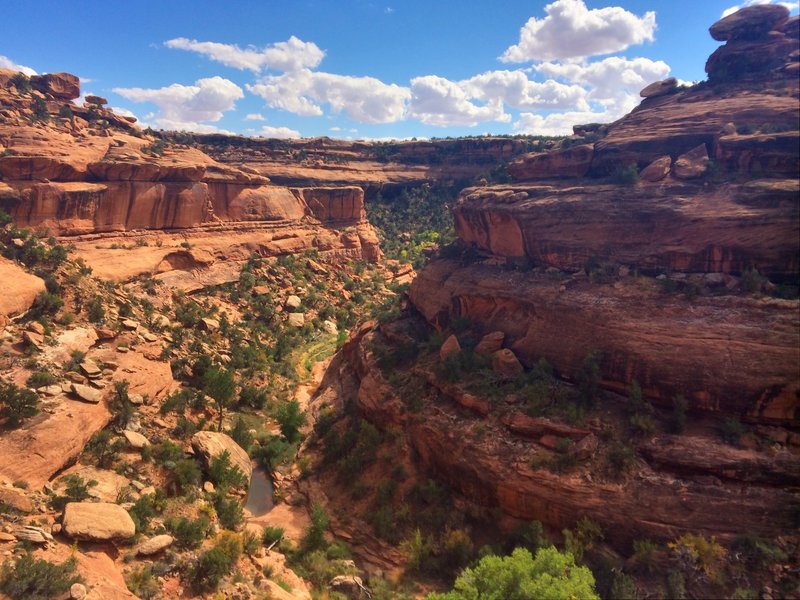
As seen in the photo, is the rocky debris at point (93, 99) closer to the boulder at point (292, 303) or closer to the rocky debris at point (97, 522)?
the boulder at point (292, 303)

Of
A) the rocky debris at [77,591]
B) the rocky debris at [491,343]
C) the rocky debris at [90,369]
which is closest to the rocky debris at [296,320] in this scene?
the rocky debris at [90,369]

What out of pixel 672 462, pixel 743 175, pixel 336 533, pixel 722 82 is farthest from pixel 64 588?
pixel 722 82

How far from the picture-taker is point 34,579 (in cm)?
1146

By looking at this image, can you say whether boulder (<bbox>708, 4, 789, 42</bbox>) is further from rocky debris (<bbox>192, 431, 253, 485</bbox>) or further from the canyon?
rocky debris (<bbox>192, 431, 253, 485</bbox>)

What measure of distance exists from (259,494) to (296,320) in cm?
2180

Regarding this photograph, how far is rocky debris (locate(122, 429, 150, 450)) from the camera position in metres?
21.0

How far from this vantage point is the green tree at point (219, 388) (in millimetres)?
28047

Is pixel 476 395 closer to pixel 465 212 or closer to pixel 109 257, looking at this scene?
pixel 465 212

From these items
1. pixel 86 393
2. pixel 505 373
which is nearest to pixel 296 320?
pixel 86 393

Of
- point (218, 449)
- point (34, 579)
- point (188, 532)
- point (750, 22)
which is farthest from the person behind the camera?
point (750, 22)

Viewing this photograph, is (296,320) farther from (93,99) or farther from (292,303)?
(93,99)

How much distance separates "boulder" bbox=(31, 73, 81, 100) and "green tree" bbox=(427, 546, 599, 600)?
65.9 metres

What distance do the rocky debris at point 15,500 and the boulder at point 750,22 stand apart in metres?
41.2

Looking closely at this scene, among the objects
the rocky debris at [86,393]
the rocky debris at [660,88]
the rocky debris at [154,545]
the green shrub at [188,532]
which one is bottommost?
the green shrub at [188,532]
